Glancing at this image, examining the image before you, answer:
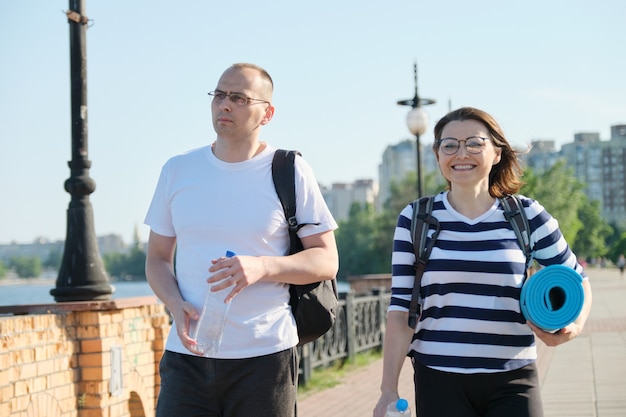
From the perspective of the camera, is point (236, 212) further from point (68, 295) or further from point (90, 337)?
point (68, 295)

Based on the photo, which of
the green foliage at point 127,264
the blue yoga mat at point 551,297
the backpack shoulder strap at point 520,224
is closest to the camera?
the blue yoga mat at point 551,297

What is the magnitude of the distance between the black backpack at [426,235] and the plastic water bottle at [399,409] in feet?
0.96

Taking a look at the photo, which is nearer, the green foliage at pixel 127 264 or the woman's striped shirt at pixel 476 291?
the woman's striped shirt at pixel 476 291

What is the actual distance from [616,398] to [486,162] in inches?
239

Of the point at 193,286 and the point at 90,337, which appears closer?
the point at 193,286

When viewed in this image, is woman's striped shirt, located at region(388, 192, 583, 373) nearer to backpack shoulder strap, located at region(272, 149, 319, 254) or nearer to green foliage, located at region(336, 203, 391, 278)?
backpack shoulder strap, located at region(272, 149, 319, 254)

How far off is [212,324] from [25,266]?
72446 millimetres

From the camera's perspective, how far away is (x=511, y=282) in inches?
130

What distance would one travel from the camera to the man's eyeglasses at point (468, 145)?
349cm

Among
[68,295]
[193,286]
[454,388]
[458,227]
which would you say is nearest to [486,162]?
[458,227]

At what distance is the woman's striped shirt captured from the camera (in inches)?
129

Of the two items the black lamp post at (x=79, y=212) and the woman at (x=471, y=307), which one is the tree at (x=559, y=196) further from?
the woman at (x=471, y=307)

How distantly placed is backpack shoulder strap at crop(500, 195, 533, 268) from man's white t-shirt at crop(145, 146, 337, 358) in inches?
25.6

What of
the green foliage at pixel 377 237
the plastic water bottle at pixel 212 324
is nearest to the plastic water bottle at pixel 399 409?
the plastic water bottle at pixel 212 324
